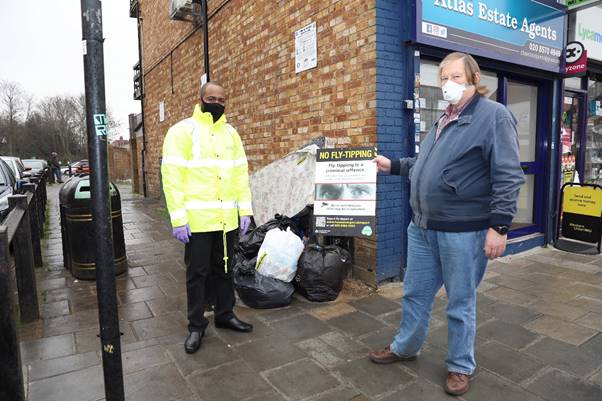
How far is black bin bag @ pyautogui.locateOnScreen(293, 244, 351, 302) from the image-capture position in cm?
412

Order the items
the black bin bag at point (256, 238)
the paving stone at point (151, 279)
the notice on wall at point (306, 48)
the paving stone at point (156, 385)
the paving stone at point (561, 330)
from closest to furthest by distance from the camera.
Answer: the paving stone at point (156, 385), the paving stone at point (561, 330), the black bin bag at point (256, 238), the paving stone at point (151, 279), the notice on wall at point (306, 48)

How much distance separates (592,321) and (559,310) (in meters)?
0.28

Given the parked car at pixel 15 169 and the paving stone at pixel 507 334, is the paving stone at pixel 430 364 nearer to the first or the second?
the paving stone at pixel 507 334

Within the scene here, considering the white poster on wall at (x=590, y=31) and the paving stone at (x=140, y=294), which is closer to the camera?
the paving stone at (x=140, y=294)

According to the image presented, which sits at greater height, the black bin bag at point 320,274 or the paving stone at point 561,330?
the black bin bag at point 320,274

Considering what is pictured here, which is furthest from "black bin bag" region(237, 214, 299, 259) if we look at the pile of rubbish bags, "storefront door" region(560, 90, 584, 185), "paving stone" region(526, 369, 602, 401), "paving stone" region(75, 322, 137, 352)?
"storefront door" region(560, 90, 584, 185)

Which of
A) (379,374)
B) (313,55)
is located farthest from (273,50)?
(379,374)

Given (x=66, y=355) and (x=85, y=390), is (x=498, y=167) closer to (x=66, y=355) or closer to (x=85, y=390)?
(x=85, y=390)

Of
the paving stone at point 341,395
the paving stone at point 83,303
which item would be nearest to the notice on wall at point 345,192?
the paving stone at point 341,395

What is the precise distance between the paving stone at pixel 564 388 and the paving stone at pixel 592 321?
1003 mm

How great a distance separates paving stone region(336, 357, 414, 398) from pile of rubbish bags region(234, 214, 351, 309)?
1159 millimetres

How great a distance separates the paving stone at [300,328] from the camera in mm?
3465

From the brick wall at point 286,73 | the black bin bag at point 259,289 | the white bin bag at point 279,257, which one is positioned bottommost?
the black bin bag at point 259,289

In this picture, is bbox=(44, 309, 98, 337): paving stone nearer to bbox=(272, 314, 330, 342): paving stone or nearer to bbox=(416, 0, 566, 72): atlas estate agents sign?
bbox=(272, 314, 330, 342): paving stone
